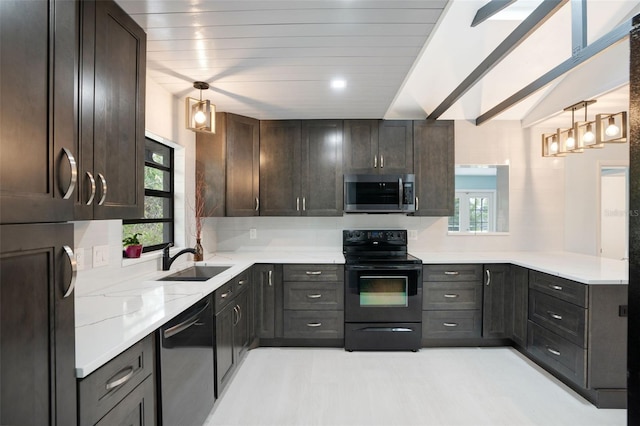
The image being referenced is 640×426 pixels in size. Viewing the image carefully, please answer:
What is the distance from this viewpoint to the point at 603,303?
226 cm

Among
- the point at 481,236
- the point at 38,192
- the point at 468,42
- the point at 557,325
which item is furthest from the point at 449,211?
the point at 38,192

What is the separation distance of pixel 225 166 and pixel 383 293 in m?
1.93

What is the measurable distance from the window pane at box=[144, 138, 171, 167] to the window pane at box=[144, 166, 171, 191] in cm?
7

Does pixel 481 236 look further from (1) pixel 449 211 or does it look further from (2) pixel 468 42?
(2) pixel 468 42

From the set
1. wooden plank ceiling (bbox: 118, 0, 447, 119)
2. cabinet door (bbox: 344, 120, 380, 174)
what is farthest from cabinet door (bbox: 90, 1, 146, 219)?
cabinet door (bbox: 344, 120, 380, 174)

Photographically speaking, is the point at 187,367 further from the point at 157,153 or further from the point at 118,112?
the point at 157,153

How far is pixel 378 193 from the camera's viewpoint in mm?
3424

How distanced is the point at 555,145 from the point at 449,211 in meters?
1.08

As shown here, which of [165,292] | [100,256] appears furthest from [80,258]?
[165,292]

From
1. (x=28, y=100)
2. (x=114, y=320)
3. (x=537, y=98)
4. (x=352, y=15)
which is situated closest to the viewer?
(x=28, y=100)

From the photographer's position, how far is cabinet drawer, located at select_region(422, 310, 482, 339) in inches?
125

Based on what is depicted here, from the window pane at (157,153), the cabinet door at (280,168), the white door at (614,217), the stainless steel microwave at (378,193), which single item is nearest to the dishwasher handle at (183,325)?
the window pane at (157,153)

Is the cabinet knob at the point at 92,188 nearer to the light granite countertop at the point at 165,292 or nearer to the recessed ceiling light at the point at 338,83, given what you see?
the light granite countertop at the point at 165,292

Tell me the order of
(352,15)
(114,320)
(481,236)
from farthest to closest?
(481,236) → (352,15) → (114,320)
